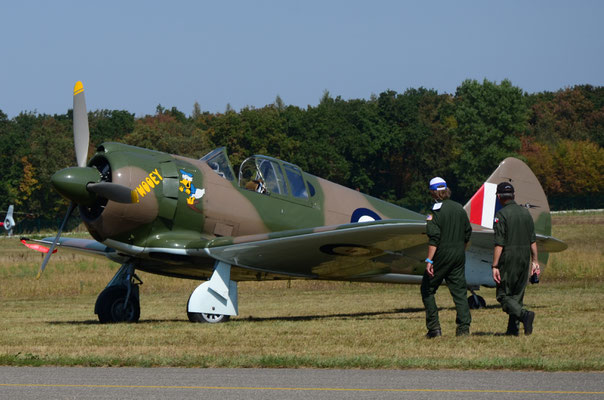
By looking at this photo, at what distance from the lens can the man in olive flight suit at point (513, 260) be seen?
10.1m

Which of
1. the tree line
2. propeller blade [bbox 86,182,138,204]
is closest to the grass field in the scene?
propeller blade [bbox 86,182,138,204]

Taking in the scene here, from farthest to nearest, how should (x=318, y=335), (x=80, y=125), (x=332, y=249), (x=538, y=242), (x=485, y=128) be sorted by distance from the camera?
(x=485, y=128), (x=80, y=125), (x=538, y=242), (x=332, y=249), (x=318, y=335)

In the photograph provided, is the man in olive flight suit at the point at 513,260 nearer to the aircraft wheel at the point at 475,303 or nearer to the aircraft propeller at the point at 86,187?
the aircraft propeller at the point at 86,187

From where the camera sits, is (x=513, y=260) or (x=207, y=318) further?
(x=207, y=318)

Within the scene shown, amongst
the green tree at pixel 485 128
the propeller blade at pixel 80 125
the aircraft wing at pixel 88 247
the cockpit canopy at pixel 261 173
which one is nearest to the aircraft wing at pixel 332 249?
the cockpit canopy at pixel 261 173

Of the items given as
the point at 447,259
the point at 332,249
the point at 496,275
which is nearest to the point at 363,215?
the point at 332,249

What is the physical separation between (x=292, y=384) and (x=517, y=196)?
34.3 ft

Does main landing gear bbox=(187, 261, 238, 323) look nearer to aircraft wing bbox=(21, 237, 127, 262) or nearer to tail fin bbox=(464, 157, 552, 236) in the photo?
aircraft wing bbox=(21, 237, 127, 262)

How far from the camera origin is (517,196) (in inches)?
659

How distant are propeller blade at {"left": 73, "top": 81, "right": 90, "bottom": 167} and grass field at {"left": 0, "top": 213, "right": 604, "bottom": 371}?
8.92 ft

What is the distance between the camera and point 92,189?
1297 cm

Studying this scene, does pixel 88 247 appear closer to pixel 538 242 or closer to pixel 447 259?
pixel 538 242

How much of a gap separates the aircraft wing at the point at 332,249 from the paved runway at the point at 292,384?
14.6ft

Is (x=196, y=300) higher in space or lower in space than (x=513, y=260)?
lower
